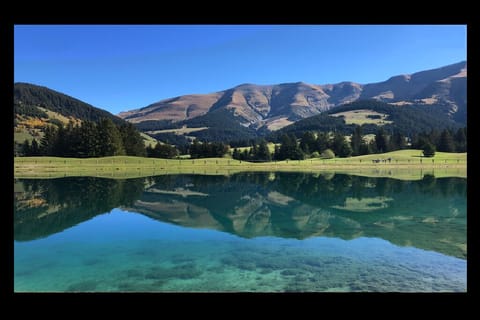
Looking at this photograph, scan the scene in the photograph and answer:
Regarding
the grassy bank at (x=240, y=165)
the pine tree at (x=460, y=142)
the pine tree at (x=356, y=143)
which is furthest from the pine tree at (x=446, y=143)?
the pine tree at (x=356, y=143)

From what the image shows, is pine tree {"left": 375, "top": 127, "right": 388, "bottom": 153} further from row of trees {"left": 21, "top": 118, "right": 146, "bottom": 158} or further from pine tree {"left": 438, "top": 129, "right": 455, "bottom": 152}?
row of trees {"left": 21, "top": 118, "right": 146, "bottom": 158}

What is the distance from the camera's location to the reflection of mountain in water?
14.3m

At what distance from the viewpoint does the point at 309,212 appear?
19438mm

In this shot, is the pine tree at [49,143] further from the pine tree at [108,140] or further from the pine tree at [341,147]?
the pine tree at [341,147]

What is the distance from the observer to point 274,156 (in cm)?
8269

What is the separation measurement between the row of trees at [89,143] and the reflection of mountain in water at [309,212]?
43435mm

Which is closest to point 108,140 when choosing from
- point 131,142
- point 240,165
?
point 131,142

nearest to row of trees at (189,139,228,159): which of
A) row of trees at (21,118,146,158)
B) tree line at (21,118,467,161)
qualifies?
tree line at (21,118,467,161)

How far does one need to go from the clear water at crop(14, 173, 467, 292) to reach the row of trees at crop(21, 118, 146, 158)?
1845 inches

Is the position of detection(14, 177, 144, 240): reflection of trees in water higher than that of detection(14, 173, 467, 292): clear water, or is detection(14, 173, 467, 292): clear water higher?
detection(14, 177, 144, 240): reflection of trees in water

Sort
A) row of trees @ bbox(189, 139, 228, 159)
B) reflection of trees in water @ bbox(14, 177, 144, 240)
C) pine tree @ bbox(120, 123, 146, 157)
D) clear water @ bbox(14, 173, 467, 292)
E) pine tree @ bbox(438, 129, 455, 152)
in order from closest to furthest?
clear water @ bbox(14, 173, 467, 292)
reflection of trees in water @ bbox(14, 177, 144, 240)
pine tree @ bbox(120, 123, 146, 157)
row of trees @ bbox(189, 139, 228, 159)
pine tree @ bbox(438, 129, 455, 152)
